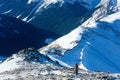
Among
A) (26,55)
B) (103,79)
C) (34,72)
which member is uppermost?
(26,55)

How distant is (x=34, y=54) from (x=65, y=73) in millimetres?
56515

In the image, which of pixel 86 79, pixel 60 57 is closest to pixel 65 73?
pixel 86 79

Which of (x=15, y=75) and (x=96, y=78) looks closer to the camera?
(x=96, y=78)

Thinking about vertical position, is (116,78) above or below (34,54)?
below

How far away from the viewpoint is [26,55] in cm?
11688

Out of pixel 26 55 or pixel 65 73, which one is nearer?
pixel 65 73

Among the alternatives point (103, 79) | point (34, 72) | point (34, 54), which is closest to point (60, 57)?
point (34, 54)

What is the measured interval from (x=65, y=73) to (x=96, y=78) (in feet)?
24.0

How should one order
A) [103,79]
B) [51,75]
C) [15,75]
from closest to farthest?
[103,79]
[51,75]
[15,75]

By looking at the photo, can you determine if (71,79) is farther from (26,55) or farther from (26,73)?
(26,55)

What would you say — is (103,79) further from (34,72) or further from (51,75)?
(34,72)

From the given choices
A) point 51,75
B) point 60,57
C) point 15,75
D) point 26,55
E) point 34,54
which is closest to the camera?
point 51,75

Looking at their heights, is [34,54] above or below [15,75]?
above

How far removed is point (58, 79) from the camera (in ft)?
209
